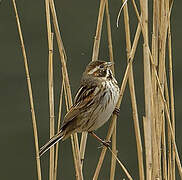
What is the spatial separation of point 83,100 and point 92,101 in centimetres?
5

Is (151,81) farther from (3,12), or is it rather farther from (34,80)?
(3,12)

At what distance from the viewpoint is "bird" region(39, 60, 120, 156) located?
128 inches

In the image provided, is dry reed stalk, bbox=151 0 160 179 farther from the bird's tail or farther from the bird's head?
the bird's tail

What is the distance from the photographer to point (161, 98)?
300cm

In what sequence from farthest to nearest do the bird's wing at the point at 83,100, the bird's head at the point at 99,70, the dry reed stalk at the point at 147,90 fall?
the bird's wing at the point at 83,100 → the bird's head at the point at 99,70 → the dry reed stalk at the point at 147,90

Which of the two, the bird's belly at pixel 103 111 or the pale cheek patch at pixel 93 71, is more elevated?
the pale cheek patch at pixel 93 71

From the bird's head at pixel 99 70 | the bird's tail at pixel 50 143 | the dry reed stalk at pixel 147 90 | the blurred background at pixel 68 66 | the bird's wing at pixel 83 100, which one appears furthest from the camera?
the blurred background at pixel 68 66

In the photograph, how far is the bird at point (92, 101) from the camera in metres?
3.25

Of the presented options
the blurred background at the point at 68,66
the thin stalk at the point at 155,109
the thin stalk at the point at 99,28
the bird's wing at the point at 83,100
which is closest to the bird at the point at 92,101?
the bird's wing at the point at 83,100

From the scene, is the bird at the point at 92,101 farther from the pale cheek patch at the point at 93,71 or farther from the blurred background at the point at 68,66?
the blurred background at the point at 68,66

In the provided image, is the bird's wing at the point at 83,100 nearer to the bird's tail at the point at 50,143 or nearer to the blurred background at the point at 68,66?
the bird's tail at the point at 50,143

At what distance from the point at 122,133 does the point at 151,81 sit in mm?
3263

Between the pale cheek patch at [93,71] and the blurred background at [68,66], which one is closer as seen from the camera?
the pale cheek patch at [93,71]

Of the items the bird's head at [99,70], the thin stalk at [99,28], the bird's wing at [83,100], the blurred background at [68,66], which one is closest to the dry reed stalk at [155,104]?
the thin stalk at [99,28]
